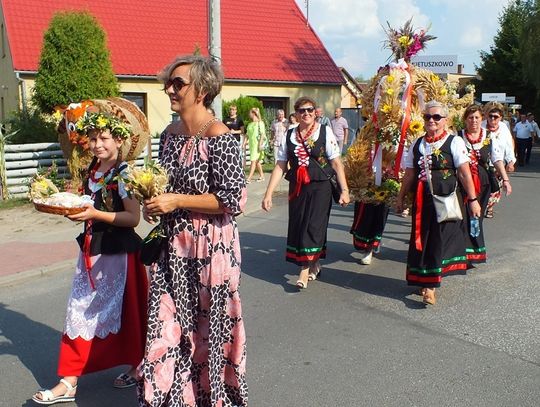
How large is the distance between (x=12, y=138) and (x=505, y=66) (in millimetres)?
35699

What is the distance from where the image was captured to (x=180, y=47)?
890 inches

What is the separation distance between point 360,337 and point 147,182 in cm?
284

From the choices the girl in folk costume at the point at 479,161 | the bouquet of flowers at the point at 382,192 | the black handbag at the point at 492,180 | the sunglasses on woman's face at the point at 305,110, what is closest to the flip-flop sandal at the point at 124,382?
the sunglasses on woman's face at the point at 305,110

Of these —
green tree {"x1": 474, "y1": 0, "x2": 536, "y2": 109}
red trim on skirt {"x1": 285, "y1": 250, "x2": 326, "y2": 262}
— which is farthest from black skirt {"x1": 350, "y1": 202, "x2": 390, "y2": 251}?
green tree {"x1": 474, "y1": 0, "x2": 536, "y2": 109}

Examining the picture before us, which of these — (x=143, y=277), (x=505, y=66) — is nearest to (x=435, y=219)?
(x=143, y=277)

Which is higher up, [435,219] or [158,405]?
[435,219]

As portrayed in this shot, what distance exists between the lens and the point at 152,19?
23.0m

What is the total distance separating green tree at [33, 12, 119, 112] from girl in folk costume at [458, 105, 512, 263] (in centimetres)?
964

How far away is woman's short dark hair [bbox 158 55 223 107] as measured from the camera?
3.10 m

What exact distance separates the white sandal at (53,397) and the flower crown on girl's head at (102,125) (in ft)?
5.23

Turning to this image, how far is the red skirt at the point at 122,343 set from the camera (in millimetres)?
3869

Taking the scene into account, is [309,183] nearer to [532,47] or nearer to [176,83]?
[176,83]

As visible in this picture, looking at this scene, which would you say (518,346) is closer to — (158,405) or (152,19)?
(158,405)

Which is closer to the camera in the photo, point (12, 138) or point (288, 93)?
point (12, 138)
